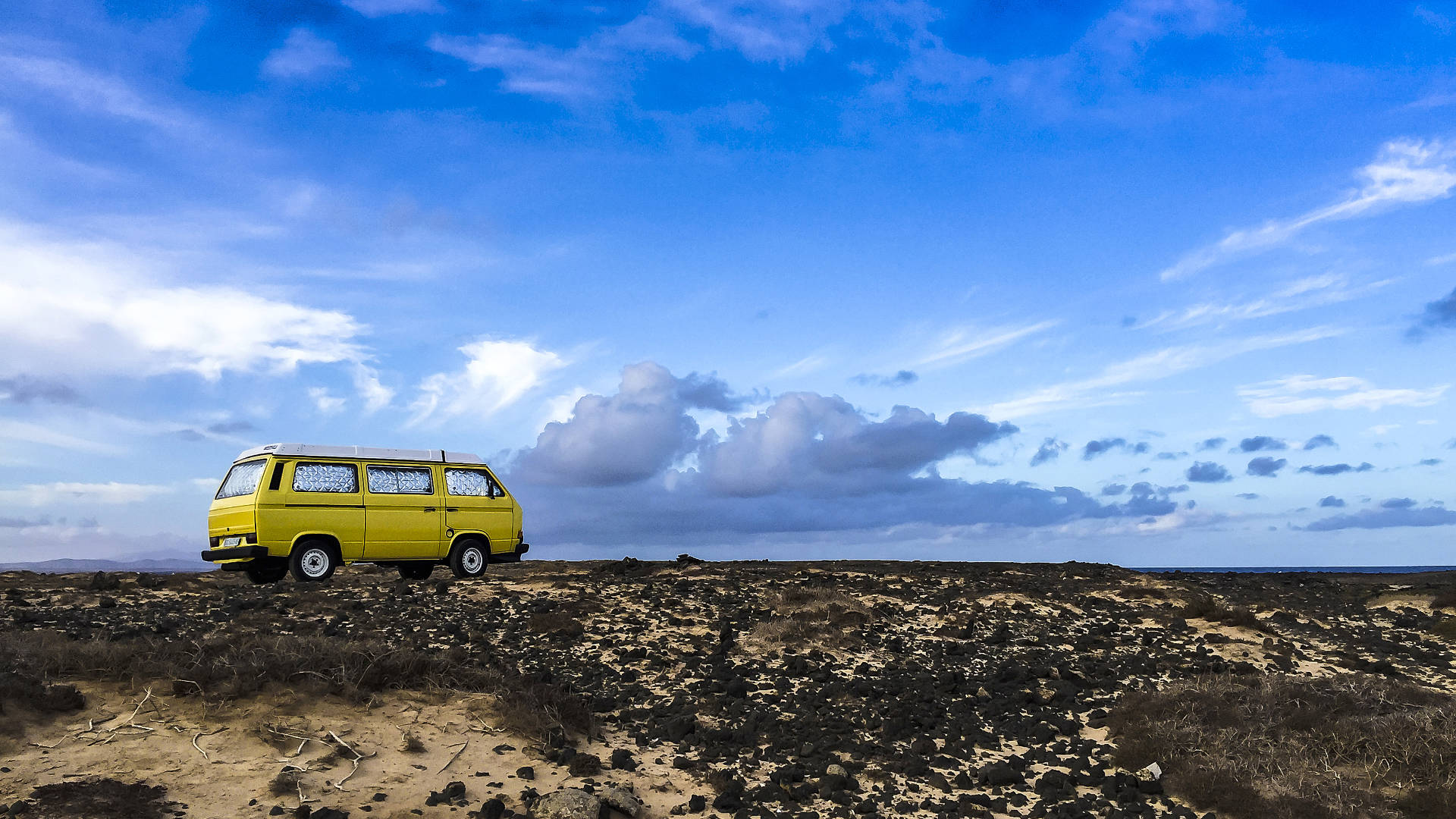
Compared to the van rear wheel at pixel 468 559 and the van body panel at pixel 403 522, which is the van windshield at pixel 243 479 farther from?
the van rear wheel at pixel 468 559

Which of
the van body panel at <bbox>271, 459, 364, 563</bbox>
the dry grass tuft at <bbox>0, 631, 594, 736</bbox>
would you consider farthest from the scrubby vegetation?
the van body panel at <bbox>271, 459, 364, 563</bbox>

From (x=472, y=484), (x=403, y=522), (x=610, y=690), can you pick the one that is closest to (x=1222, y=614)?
(x=610, y=690)

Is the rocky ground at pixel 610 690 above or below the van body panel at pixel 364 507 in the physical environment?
below

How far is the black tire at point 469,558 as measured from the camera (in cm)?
2058

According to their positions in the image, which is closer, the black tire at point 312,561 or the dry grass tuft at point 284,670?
the dry grass tuft at point 284,670

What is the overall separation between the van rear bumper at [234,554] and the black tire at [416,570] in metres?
3.01

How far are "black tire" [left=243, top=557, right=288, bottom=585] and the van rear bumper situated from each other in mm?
204

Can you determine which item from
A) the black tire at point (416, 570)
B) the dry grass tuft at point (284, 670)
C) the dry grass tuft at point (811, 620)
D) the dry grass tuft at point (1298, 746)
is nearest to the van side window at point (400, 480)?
the black tire at point (416, 570)

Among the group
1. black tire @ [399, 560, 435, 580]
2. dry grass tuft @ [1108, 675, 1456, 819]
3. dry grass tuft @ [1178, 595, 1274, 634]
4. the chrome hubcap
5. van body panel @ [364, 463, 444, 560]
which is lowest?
dry grass tuft @ [1108, 675, 1456, 819]

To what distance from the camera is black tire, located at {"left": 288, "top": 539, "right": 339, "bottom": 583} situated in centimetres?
1861

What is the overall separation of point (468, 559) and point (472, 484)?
5.15 feet

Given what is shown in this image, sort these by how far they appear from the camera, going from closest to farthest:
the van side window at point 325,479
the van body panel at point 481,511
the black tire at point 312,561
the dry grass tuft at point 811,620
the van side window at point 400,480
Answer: the dry grass tuft at point 811,620 < the black tire at point 312,561 < the van side window at point 325,479 < the van side window at point 400,480 < the van body panel at point 481,511

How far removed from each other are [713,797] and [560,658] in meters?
4.67

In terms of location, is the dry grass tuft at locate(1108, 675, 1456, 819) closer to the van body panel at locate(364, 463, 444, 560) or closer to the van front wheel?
the van front wheel
